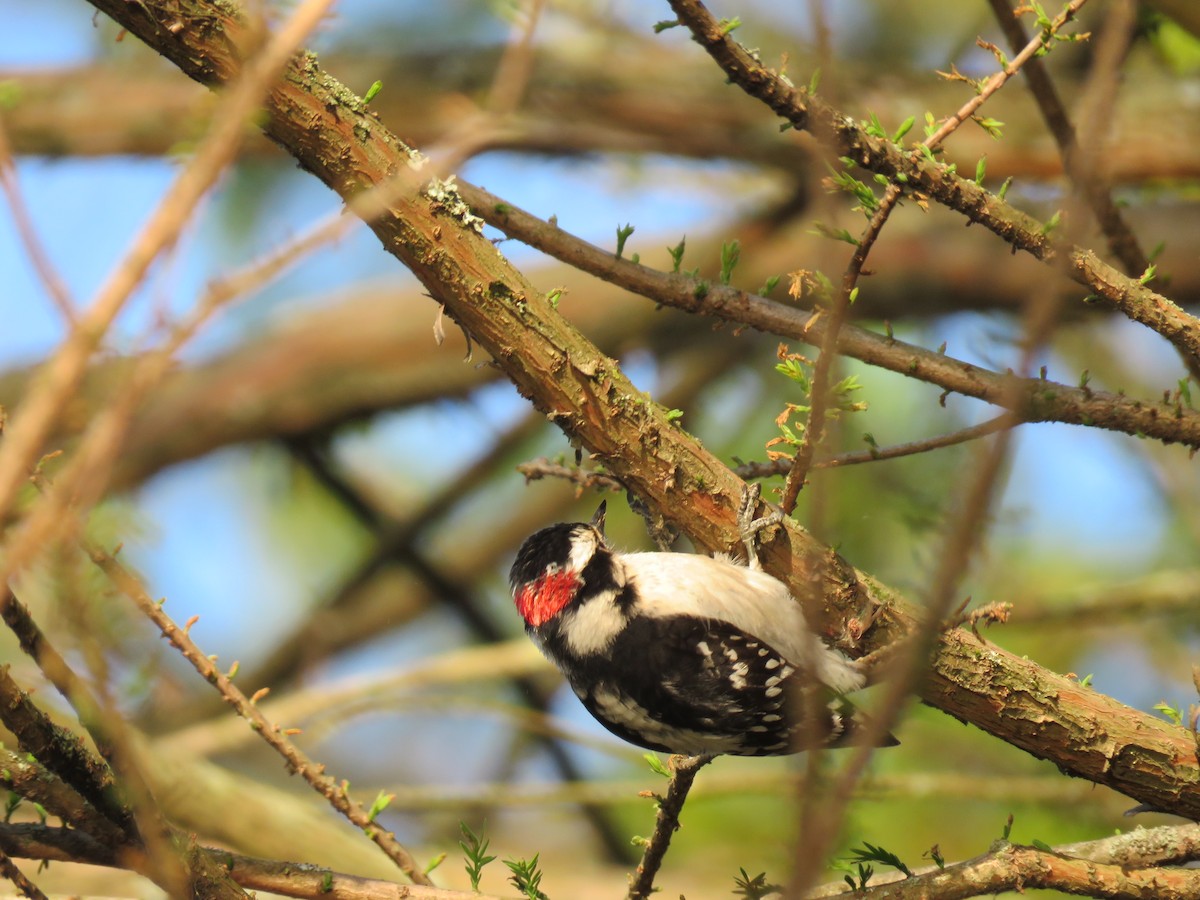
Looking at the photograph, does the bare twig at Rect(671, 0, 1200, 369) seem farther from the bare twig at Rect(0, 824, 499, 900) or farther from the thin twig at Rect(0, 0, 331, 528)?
the bare twig at Rect(0, 824, 499, 900)

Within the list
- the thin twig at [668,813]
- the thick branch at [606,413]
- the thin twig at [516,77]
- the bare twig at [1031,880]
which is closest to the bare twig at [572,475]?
the thick branch at [606,413]

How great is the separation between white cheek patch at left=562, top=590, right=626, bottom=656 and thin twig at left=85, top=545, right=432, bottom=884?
35.3 inches

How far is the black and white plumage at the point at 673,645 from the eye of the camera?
344 centimetres

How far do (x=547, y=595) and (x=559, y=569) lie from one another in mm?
99

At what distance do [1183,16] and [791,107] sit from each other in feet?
7.20

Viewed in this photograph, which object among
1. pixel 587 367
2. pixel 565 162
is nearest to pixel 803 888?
pixel 587 367

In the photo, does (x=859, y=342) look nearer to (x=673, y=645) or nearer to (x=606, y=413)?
(x=606, y=413)

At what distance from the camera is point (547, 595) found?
375cm

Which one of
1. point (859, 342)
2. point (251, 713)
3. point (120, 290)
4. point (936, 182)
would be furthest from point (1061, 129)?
point (120, 290)

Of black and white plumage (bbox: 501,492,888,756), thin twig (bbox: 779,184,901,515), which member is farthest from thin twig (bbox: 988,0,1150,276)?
black and white plumage (bbox: 501,492,888,756)

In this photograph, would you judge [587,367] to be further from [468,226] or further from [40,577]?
[40,577]

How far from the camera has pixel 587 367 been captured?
2713 mm

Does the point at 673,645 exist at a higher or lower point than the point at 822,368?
higher

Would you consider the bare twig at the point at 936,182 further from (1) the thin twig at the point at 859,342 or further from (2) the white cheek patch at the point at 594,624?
(2) the white cheek patch at the point at 594,624
